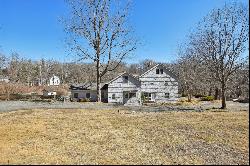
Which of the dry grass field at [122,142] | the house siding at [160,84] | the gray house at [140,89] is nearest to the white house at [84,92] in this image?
the gray house at [140,89]

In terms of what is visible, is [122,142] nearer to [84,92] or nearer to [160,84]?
[160,84]

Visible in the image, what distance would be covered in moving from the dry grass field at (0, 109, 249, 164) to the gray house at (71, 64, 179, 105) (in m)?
28.5

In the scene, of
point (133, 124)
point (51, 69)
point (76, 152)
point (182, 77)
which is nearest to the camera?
point (76, 152)

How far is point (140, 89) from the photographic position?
2213 inches

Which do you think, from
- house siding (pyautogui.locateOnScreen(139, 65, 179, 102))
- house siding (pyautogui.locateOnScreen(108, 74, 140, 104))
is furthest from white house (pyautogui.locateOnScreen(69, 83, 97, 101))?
house siding (pyautogui.locateOnScreen(139, 65, 179, 102))

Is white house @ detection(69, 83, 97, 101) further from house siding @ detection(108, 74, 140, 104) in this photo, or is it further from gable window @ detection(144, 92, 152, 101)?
gable window @ detection(144, 92, 152, 101)

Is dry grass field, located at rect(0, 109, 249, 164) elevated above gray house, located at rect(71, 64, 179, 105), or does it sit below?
below

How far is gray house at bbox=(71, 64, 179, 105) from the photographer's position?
56438mm

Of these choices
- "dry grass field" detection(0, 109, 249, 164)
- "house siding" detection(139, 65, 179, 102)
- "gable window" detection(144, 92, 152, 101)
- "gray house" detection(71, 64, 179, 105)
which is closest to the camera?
"dry grass field" detection(0, 109, 249, 164)

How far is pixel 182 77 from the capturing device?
72.2m

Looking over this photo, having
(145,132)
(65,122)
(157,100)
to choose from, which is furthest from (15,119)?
(157,100)

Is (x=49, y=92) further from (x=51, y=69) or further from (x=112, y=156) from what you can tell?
(x=51, y=69)

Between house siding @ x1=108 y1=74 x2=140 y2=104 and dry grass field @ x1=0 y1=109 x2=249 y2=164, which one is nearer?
dry grass field @ x1=0 y1=109 x2=249 y2=164

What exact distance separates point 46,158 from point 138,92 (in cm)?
4147
